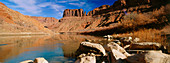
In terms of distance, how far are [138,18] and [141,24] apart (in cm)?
99

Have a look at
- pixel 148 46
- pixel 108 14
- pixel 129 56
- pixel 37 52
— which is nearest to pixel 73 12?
pixel 108 14

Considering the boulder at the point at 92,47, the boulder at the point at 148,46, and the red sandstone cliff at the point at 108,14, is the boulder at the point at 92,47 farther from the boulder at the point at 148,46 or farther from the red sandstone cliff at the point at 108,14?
the red sandstone cliff at the point at 108,14

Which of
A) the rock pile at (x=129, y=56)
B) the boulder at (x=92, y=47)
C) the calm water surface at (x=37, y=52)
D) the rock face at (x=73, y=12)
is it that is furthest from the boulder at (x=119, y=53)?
the rock face at (x=73, y=12)

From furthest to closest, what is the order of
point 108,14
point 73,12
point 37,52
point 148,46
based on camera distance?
1. point 73,12
2. point 108,14
3. point 37,52
4. point 148,46

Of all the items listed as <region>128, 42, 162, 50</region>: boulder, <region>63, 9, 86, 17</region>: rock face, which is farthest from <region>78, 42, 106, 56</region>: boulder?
<region>63, 9, 86, 17</region>: rock face

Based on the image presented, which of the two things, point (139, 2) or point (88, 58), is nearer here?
point (88, 58)

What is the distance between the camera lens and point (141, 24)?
46.2 ft

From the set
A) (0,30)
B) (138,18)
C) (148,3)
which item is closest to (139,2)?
(148,3)

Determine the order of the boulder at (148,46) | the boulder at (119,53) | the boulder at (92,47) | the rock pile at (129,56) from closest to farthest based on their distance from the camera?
the rock pile at (129,56) → the boulder at (119,53) → the boulder at (148,46) → the boulder at (92,47)

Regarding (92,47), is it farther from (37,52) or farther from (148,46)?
(37,52)

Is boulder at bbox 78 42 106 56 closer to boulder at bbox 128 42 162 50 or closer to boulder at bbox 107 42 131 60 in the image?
boulder at bbox 107 42 131 60

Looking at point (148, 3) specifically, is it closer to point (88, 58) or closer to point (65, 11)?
point (88, 58)

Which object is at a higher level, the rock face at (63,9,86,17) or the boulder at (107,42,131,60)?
the rock face at (63,9,86,17)

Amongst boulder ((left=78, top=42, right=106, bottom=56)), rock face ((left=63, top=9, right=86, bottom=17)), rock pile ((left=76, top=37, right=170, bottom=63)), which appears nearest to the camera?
rock pile ((left=76, top=37, right=170, bottom=63))
